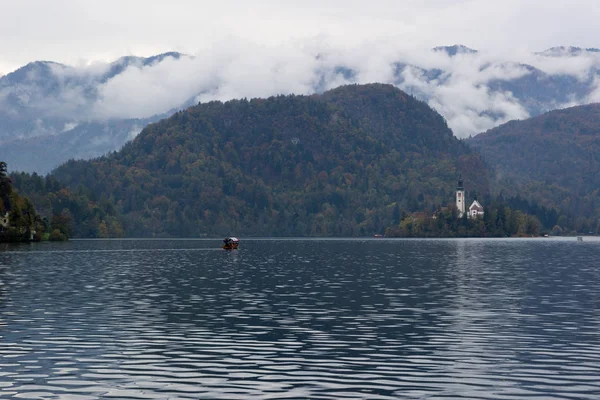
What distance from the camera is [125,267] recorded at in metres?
149

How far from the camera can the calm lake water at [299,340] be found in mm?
42469

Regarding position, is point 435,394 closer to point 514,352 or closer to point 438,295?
point 514,352

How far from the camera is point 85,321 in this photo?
67.6 m

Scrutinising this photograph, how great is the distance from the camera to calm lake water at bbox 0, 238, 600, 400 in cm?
4247

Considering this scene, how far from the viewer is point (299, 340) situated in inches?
2259

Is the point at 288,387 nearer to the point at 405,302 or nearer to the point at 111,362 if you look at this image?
the point at 111,362

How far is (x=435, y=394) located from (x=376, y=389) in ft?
8.82

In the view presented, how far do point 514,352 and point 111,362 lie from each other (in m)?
22.4

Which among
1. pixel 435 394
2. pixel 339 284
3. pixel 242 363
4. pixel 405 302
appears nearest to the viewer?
pixel 435 394

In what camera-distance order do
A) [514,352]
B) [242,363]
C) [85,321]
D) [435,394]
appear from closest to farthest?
[435,394] → [242,363] → [514,352] → [85,321]

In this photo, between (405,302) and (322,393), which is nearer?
(322,393)

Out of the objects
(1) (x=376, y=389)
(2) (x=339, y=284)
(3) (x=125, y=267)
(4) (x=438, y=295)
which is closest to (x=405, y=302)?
(4) (x=438, y=295)

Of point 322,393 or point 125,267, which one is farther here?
point 125,267

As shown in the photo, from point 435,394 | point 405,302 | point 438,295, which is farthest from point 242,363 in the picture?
point 438,295
